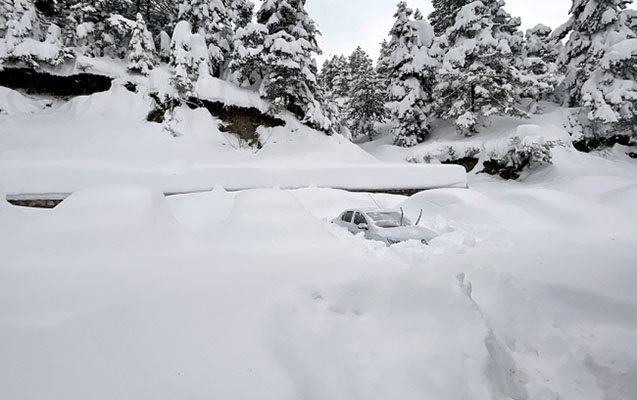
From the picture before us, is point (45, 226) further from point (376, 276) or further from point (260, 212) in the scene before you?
point (376, 276)

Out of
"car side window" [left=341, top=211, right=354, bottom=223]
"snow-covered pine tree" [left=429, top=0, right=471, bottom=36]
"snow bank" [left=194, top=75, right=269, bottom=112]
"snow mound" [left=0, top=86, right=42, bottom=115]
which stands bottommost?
"car side window" [left=341, top=211, right=354, bottom=223]

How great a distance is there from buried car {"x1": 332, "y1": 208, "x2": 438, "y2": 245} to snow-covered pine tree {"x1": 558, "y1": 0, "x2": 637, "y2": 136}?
1703 centimetres

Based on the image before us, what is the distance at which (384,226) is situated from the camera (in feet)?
25.1

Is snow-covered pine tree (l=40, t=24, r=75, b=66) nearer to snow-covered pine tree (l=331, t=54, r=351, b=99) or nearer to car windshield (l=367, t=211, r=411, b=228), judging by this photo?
car windshield (l=367, t=211, r=411, b=228)

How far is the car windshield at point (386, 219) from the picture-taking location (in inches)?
304

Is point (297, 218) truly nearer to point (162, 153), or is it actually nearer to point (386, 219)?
point (386, 219)

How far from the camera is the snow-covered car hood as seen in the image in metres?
7.12

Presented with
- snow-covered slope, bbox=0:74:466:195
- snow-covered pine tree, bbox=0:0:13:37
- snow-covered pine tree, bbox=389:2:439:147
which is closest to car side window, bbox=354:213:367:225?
snow-covered slope, bbox=0:74:466:195

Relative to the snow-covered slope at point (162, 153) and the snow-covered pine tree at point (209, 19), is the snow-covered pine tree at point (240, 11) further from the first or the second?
the snow-covered slope at point (162, 153)

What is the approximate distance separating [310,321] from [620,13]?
27.9 metres

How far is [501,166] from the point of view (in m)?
17.9

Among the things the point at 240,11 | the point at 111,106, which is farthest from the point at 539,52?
the point at 111,106

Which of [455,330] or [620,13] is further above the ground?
[620,13]

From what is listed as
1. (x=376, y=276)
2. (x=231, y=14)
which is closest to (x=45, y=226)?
(x=376, y=276)
